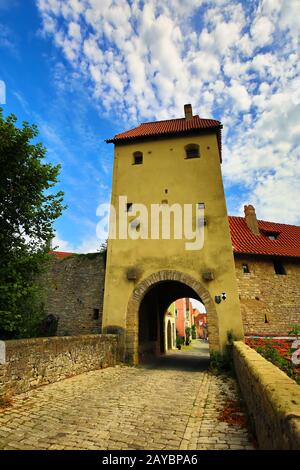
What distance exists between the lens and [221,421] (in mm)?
3982

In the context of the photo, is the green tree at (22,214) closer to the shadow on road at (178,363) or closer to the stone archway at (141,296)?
the stone archway at (141,296)

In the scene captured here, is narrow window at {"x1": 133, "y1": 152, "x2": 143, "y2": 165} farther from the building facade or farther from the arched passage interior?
the arched passage interior

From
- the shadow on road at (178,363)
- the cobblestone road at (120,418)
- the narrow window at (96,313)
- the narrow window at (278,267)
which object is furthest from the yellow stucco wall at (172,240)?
the narrow window at (278,267)

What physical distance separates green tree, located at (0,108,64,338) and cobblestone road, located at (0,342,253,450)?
289 centimetres

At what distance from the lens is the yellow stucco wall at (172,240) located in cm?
1045

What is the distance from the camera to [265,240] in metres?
15.0

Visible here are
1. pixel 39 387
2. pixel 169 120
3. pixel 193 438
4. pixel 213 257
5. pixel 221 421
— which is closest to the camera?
pixel 193 438

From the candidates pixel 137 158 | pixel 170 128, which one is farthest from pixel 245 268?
pixel 170 128

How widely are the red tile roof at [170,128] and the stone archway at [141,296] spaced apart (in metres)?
6.95

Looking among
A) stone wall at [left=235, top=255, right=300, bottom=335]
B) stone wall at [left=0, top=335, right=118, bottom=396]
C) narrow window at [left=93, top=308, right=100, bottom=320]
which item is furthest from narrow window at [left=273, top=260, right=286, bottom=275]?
stone wall at [left=0, top=335, right=118, bottom=396]

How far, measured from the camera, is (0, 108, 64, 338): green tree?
24.8 feet

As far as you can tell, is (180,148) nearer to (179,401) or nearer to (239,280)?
(239,280)
